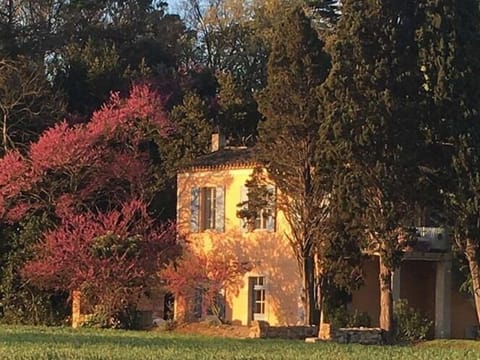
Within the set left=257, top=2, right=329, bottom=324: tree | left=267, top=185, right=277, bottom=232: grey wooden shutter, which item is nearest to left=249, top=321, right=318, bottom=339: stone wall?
left=257, top=2, right=329, bottom=324: tree

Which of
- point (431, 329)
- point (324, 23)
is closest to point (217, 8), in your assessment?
point (324, 23)

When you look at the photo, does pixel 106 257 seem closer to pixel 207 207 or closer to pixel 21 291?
pixel 207 207

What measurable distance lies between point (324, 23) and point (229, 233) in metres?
19.3

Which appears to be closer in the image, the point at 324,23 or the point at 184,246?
the point at 184,246

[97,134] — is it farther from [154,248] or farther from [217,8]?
[217,8]

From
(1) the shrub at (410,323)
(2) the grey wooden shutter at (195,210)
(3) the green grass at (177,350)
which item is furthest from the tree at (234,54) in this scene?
(3) the green grass at (177,350)

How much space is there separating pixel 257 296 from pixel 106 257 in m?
5.37

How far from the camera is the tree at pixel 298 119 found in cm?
3269

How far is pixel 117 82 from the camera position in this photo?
45469 mm

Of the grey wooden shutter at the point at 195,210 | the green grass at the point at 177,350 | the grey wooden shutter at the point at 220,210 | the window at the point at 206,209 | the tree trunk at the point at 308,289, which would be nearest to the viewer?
the green grass at the point at 177,350

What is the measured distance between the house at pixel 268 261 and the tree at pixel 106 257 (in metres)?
1.81

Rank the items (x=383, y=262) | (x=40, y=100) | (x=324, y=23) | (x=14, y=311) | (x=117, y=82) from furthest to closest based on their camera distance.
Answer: (x=324, y=23) < (x=117, y=82) < (x=40, y=100) < (x=14, y=311) < (x=383, y=262)

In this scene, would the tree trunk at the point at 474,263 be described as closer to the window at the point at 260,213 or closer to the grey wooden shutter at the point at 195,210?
the window at the point at 260,213

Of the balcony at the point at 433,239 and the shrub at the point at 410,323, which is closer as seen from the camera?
the shrub at the point at 410,323
